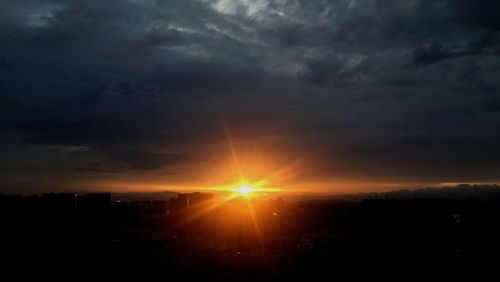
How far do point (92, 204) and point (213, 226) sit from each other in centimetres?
1485

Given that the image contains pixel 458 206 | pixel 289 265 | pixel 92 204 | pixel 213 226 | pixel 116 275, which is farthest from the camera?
pixel 458 206

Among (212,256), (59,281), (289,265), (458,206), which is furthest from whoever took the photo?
(458,206)

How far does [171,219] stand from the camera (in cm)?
5256

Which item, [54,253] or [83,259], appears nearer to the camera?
[83,259]

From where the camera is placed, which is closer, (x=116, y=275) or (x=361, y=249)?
(x=116, y=275)

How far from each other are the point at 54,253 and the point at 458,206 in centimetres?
6675

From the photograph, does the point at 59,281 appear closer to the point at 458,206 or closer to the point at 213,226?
the point at 213,226

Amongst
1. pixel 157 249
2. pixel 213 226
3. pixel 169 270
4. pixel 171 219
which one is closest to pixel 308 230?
pixel 213 226

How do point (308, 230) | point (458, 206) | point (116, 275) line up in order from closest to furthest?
point (116, 275) → point (308, 230) → point (458, 206)

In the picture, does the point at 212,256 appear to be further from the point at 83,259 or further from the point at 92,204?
the point at 92,204

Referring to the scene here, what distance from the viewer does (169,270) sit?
21469mm

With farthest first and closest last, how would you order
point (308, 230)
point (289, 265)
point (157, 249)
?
point (308, 230) → point (157, 249) → point (289, 265)

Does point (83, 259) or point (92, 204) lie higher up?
point (92, 204)

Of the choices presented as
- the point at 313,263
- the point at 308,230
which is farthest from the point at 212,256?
the point at 308,230
